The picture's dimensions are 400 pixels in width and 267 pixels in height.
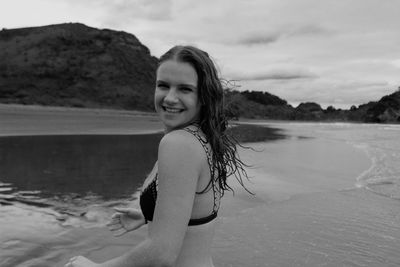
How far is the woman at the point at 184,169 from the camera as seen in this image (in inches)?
56.1

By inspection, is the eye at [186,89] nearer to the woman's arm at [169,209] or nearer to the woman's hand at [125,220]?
the woman's arm at [169,209]

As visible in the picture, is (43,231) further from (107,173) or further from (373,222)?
(373,222)

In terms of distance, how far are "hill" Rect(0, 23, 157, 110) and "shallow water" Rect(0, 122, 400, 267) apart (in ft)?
164

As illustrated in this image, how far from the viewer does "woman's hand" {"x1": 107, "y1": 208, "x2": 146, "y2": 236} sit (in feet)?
6.73

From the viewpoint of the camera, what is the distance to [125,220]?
2100 millimetres

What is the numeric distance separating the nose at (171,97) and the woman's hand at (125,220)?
2.30 feet

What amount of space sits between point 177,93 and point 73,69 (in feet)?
229

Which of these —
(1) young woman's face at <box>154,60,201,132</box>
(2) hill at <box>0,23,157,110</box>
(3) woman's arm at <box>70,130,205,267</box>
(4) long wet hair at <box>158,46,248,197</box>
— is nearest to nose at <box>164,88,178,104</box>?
(1) young woman's face at <box>154,60,201,132</box>

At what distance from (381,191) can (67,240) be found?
7038 mm

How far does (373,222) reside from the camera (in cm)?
629

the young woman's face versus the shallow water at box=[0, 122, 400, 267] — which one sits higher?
the young woman's face

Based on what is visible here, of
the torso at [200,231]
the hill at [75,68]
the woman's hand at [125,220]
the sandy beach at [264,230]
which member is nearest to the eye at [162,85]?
the torso at [200,231]

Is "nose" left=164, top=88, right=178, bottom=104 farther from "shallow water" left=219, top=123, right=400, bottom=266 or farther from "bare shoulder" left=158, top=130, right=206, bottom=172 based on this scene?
"shallow water" left=219, top=123, right=400, bottom=266

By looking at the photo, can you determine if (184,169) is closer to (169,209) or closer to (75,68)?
(169,209)
